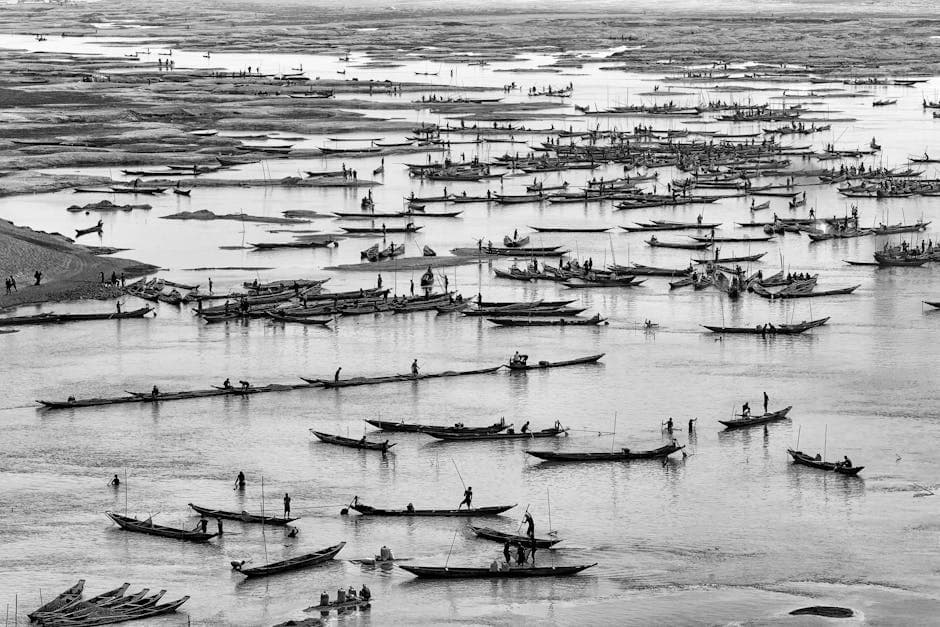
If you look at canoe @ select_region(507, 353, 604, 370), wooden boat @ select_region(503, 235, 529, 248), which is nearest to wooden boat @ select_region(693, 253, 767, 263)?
wooden boat @ select_region(503, 235, 529, 248)

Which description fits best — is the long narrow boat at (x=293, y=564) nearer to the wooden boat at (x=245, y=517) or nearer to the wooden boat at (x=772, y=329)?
the wooden boat at (x=245, y=517)

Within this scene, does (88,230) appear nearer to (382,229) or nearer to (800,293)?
(382,229)

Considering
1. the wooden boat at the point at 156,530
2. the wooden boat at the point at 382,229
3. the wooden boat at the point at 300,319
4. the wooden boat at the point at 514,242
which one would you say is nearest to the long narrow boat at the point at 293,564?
the wooden boat at the point at 156,530

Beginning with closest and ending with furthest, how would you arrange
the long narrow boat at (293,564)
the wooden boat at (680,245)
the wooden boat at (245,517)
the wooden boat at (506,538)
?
the long narrow boat at (293,564)
the wooden boat at (506,538)
the wooden boat at (245,517)
the wooden boat at (680,245)

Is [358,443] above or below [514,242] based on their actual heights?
below

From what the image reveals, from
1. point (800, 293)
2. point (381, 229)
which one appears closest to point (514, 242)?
point (381, 229)

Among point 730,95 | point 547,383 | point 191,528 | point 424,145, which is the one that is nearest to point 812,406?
point 547,383
